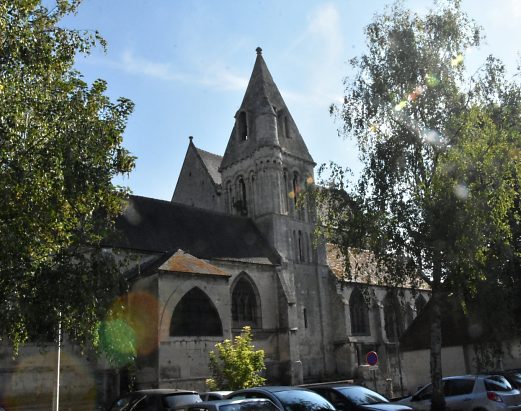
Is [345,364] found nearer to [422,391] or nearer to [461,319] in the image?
[461,319]

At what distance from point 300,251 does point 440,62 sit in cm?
1843

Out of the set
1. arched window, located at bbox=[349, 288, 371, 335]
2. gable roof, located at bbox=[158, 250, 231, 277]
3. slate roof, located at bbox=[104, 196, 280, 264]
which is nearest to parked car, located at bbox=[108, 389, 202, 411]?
gable roof, located at bbox=[158, 250, 231, 277]

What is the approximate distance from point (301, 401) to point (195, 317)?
14988 millimetres

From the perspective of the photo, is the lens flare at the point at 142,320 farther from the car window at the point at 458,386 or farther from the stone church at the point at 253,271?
the car window at the point at 458,386

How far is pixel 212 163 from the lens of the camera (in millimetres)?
39250

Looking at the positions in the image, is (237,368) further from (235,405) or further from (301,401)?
(235,405)


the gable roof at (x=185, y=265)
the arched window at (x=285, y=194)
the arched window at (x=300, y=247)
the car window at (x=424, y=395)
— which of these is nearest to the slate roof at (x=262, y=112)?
the arched window at (x=285, y=194)

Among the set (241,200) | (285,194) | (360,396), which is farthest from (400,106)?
(241,200)

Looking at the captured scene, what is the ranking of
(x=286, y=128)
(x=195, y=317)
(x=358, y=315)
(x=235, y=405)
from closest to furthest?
(x=235, y=405), (x=195, y=317), (x=358, y=315), (x=286, y=128)

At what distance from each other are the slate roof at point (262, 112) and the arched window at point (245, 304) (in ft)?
30.9

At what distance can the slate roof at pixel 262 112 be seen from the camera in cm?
3506

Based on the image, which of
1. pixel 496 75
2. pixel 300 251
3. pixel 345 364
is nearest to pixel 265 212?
pixel 300 251

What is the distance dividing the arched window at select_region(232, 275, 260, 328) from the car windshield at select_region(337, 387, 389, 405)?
17199mm

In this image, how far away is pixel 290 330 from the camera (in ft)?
96.1
